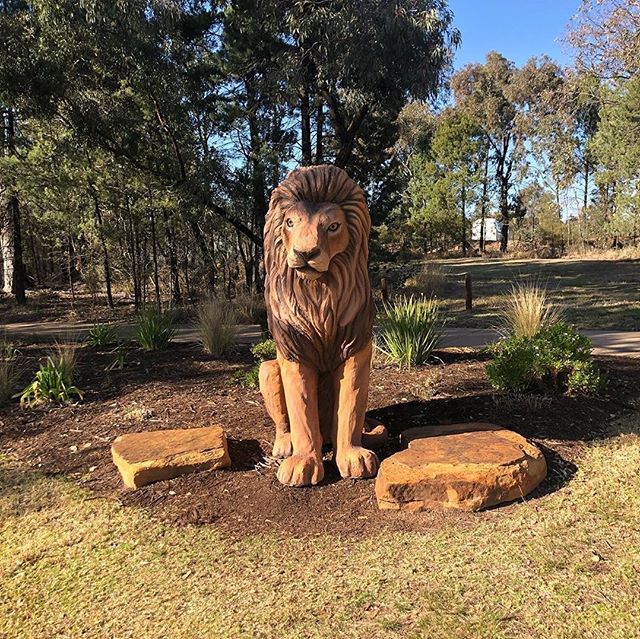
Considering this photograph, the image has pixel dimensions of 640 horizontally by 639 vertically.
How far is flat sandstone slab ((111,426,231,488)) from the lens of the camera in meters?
3.20

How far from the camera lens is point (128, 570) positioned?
247cm

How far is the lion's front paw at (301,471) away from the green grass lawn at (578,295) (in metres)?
6.59

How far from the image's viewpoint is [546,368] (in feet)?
14.5

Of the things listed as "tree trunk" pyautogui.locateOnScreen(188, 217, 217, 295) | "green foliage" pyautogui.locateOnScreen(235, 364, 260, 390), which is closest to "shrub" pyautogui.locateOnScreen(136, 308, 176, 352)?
"green foliage" pyautogui.locateOnScreen(235, 364, 260, 390)

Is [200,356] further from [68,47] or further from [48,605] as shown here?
[68,47]

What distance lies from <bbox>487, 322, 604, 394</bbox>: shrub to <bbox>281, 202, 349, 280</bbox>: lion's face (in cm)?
235

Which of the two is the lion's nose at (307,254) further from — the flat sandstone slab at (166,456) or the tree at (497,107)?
the tree at (497,107)

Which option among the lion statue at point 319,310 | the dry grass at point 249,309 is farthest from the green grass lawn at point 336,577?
the dry grass at point 249,309

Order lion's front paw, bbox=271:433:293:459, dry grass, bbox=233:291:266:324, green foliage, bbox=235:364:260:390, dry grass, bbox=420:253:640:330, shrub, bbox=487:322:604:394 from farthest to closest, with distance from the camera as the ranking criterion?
1. dry grass, bbox=233:291:266:324
2. dry grass, bbox=420:253:640:330
3. green foliage, bbox=235:364:260:390
4. shrub, bbox=487:322:604:394
5. lion's front paw, bbox=271:433:293:459

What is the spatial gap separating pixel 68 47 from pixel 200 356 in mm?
6382

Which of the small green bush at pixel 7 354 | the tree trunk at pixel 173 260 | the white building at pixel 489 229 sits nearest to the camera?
the small green bush at pixel 7 354

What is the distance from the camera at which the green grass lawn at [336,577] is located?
2.04 m

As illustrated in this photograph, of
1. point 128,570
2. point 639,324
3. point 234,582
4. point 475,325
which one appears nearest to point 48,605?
point 128,570

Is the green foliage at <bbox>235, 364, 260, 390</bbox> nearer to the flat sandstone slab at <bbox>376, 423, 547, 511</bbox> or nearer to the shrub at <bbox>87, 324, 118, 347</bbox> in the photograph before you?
the flat sandstone slab at <bbox>376, 423, 547, 511</bbox>
